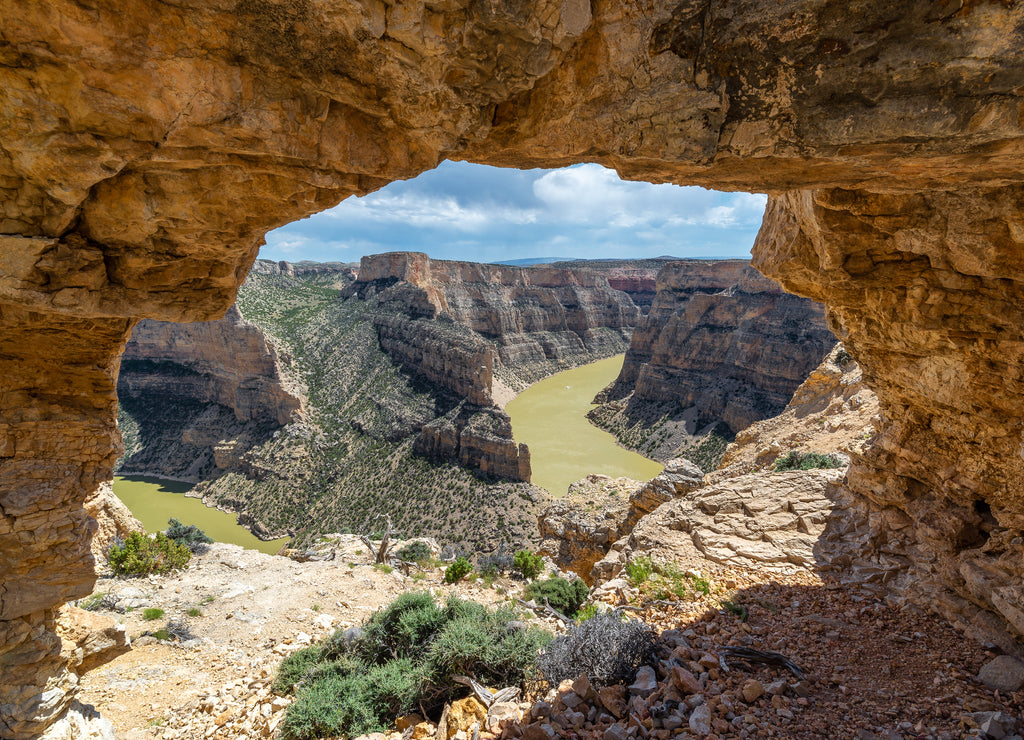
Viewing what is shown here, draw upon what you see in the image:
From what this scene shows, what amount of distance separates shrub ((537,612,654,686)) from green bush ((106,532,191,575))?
1642 cm

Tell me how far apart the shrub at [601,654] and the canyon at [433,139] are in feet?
16.6

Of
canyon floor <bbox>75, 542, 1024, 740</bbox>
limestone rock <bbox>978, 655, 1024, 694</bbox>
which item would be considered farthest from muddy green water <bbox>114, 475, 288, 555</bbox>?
limestone rock <bbox>978, 655, 1024, 694</bbox>

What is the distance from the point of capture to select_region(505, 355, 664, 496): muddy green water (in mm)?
42281

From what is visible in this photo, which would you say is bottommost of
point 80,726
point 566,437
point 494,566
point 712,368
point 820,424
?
point 566,437

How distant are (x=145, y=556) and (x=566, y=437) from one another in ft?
136

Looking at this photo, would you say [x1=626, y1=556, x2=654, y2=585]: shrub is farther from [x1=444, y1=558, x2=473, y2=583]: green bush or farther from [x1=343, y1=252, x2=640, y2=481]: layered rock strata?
[x1=343, y1=252, x2=640, y2=481]: layered rock strata

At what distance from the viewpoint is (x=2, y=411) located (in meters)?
5.73

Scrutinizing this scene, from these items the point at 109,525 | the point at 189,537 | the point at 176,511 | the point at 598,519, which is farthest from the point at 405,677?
the point at 176,511

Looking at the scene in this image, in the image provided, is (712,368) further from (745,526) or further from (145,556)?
(145,556)

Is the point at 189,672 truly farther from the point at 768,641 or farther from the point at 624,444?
the point at 624,444

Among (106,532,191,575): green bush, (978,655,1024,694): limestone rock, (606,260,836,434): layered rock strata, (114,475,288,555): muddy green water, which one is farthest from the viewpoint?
(606,260,836,434): layered rock strata

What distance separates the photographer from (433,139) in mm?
3912

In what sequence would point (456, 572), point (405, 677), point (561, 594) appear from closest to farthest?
point (405, 677) < point (561, 594) < point (456, 572)

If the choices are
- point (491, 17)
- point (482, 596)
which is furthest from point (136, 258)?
point (482, 596)
